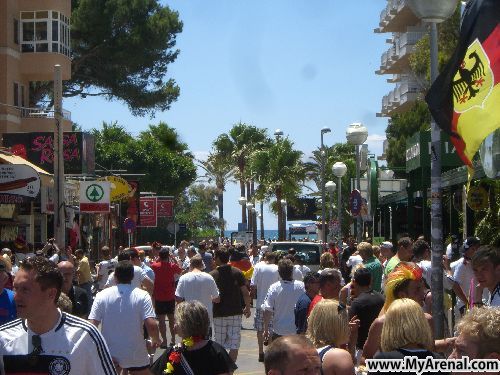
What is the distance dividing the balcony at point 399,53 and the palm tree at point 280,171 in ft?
28.5

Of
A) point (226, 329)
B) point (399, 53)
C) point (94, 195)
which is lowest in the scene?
point (226, 329)

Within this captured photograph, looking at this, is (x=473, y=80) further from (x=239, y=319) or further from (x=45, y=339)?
(x=239, y=319)

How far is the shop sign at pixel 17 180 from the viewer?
1076 inches

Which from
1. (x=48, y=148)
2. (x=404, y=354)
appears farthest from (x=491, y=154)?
(x=48, y=148)

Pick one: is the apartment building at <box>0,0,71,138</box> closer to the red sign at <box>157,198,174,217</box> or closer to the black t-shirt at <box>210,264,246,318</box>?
the red sign at <box>157,198,174,217</box>

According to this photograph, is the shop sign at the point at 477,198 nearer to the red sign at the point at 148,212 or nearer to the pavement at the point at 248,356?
the pavement at the point at 248,356

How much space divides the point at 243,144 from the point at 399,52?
92.7ft

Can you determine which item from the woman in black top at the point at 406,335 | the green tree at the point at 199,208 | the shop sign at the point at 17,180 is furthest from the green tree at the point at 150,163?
the woman in black top at the point at 406,335

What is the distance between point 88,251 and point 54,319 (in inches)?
1588

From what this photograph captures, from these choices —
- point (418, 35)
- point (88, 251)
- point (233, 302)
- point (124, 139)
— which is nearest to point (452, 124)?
point (233, 302)

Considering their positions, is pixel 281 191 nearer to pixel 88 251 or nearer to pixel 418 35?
pixel 418 35

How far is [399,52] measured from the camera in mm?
64188

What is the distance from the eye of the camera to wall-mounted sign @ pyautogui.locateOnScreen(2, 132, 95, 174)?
3956 cm

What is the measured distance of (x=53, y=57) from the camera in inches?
1815
